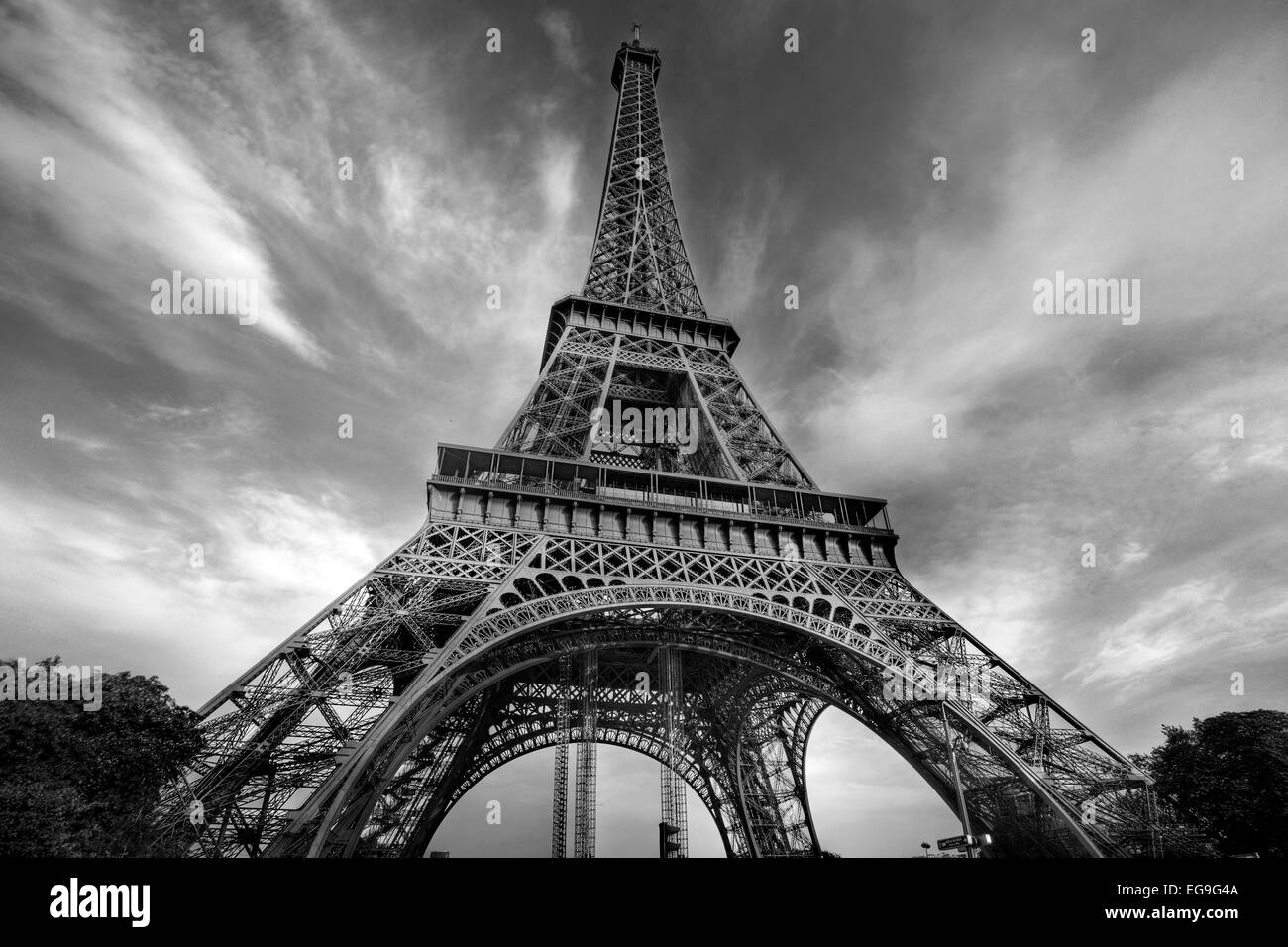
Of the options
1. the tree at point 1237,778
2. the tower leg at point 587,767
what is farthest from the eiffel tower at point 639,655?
the tree at point 1237,778

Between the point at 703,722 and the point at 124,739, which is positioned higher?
the point at 124,739

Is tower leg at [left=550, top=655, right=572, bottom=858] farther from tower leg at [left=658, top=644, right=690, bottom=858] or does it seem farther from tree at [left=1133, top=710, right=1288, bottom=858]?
tree at [left=1133, top=710, right=1288, bottom=858]

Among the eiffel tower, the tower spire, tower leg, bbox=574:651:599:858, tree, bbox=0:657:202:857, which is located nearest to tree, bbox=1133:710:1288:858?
the eiffel tower

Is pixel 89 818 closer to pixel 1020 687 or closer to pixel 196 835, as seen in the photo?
pixel 196 835
